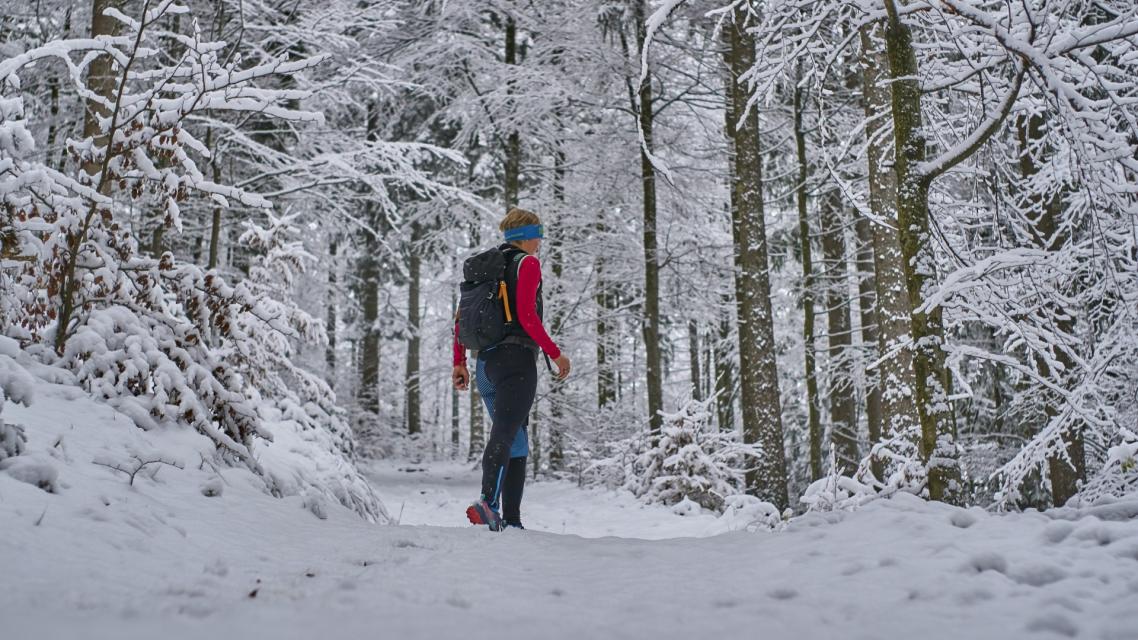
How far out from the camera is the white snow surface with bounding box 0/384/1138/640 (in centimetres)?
208

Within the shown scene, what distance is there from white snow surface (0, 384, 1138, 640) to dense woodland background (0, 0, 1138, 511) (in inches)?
27.1

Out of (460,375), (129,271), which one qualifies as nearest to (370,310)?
(129,271)

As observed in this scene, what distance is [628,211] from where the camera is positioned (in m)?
12.7

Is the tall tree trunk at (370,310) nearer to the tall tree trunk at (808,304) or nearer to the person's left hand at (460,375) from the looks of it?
the tall tree trunk at (808,304)

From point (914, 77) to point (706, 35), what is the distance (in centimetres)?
648

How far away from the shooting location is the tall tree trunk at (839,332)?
12.1 metres

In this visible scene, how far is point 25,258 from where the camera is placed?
4.16 m

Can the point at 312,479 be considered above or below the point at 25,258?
below

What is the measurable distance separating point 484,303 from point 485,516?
1.24 metres

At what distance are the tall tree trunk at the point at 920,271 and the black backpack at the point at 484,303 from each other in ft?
7.58

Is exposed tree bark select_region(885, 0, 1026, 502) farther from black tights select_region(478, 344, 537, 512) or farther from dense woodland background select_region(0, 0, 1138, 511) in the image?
black tights select_region(478, 344, 537, 512)

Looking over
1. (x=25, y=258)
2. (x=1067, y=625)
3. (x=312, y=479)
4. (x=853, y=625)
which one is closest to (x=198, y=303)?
(x=25, y=258)

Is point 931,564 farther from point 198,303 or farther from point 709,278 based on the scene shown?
point 709,278

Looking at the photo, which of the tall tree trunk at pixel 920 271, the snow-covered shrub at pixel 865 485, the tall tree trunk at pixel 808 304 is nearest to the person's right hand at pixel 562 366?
the snow-covered shrub at pixel 865 485
